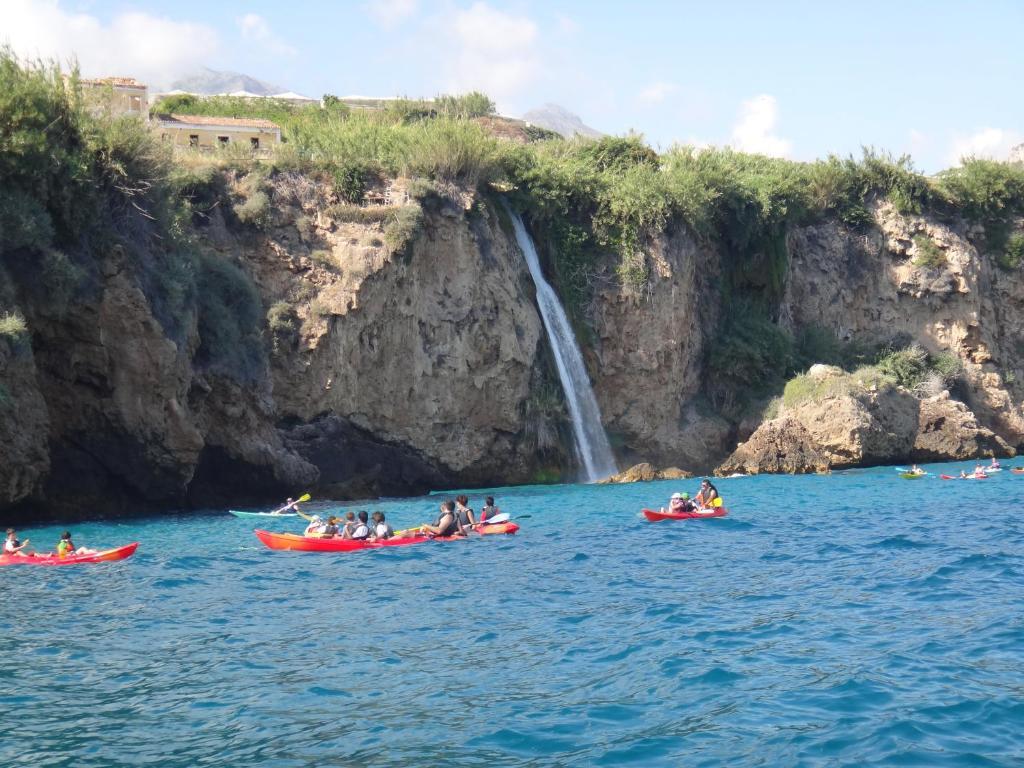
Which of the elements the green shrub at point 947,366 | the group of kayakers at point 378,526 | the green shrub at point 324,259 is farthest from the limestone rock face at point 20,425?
the green shrub at point 947,366

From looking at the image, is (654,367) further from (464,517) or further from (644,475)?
(464,517)

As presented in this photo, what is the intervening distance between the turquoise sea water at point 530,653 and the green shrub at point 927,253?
25.8 metres

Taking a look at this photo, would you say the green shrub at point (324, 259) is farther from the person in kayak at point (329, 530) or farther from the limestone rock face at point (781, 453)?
the limestone rock face at point (781, 453)

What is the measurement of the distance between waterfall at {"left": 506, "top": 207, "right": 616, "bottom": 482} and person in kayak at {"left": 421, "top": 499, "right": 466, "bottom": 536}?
1365 centimetres

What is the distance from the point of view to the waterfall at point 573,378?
3656 centimetres

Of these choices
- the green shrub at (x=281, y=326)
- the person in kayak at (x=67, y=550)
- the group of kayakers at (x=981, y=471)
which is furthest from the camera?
the group of kayakers at (x=981, y=471)

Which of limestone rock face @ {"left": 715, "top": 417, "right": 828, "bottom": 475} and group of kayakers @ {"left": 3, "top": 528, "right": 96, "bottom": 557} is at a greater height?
limestone rock face @ {"left": 715, "top": 417, "right": 828, "bottom": 475}

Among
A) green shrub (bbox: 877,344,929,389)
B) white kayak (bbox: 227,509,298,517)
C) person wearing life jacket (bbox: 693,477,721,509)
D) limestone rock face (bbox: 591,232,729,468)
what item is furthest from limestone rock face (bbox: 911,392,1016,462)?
white kayak (bbox: 227,509,298,517)

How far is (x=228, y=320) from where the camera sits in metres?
28.9

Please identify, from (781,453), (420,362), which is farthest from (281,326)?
(781,453)

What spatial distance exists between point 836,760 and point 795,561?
31.7 ft

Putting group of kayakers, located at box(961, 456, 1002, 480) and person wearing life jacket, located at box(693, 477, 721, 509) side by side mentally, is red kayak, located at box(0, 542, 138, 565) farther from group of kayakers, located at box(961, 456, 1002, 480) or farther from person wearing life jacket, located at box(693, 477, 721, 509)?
group of kayakers, located at box(961, 456, 1002, 480)

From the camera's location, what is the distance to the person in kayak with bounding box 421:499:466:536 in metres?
22.6

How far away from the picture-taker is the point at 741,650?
12672 mm
